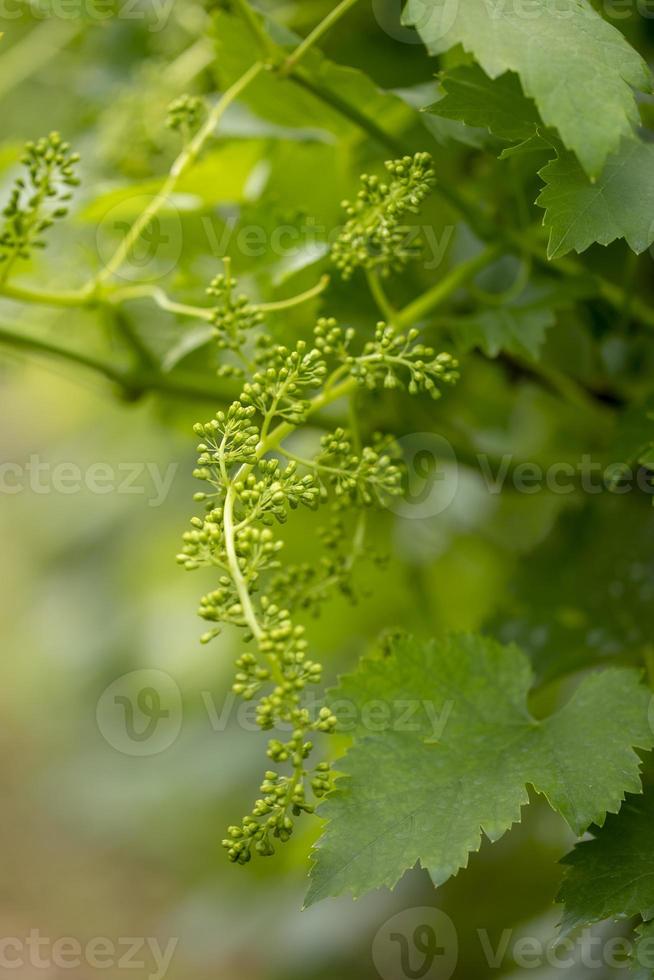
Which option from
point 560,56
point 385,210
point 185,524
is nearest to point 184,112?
point 385,210

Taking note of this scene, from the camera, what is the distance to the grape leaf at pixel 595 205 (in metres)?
0.69

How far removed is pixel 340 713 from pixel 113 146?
0.86m

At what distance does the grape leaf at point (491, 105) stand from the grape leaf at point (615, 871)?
1.62 ft

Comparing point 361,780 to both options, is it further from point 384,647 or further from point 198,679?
point 198,679

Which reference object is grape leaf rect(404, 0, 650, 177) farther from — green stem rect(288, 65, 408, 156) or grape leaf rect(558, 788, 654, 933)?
grape leaf rect(558, 788, 654, 933)

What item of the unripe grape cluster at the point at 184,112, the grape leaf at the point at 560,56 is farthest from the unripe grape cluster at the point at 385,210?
the unripe grape cluster at the point at 184,112

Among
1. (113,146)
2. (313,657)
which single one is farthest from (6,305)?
(313,657)

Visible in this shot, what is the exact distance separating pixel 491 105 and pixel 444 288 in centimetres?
22

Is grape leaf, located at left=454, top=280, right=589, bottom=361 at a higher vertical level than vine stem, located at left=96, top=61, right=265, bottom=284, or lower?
lower

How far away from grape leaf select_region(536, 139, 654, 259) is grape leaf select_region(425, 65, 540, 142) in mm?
41

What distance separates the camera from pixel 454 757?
771 mm

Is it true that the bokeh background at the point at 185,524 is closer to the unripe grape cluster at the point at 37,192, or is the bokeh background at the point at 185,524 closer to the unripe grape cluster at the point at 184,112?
the unripe grape cluster at the point at 184,112

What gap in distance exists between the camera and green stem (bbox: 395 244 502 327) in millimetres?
910

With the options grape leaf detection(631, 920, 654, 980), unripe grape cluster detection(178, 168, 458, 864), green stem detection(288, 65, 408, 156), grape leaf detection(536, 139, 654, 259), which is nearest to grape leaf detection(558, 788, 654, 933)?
grape leaf detection(631, 920, 654, 980)
